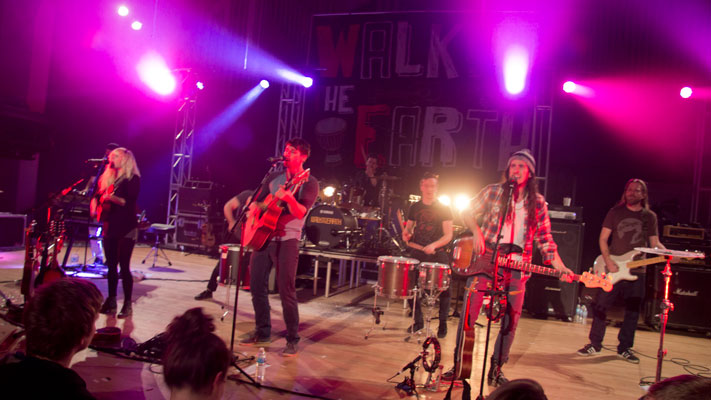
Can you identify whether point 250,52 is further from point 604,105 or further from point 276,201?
point 276,201

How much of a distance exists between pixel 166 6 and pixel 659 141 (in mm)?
12539

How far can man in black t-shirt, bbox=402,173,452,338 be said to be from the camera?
6582 millimetres

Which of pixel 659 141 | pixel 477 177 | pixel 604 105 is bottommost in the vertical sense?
pixel 477 177

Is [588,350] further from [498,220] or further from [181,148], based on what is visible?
[181,148]

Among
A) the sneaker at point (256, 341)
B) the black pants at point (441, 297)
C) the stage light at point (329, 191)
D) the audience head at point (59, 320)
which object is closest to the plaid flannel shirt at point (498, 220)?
the black pants at point (441, 297)

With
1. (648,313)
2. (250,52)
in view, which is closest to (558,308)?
(648,313)

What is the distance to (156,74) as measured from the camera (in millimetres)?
13445

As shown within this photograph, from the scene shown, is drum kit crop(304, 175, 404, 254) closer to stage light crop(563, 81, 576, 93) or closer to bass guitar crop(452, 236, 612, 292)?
stage light crop(563, 81, 576, 93)

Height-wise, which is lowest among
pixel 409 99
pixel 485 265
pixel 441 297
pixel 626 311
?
pixel 441 297

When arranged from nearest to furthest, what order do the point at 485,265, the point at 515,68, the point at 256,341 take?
the point at 485,265 < the point at 256,341 < the point at 515,68

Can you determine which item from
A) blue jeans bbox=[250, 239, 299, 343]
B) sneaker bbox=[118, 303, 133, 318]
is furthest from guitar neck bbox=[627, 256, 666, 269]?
sneaker bbox=[118, 303, 133, 318]

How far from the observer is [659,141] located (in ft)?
31.9

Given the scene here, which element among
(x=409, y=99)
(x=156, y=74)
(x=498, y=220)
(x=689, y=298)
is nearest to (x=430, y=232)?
(x=498, y=220)

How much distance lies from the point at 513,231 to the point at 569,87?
6811mm
